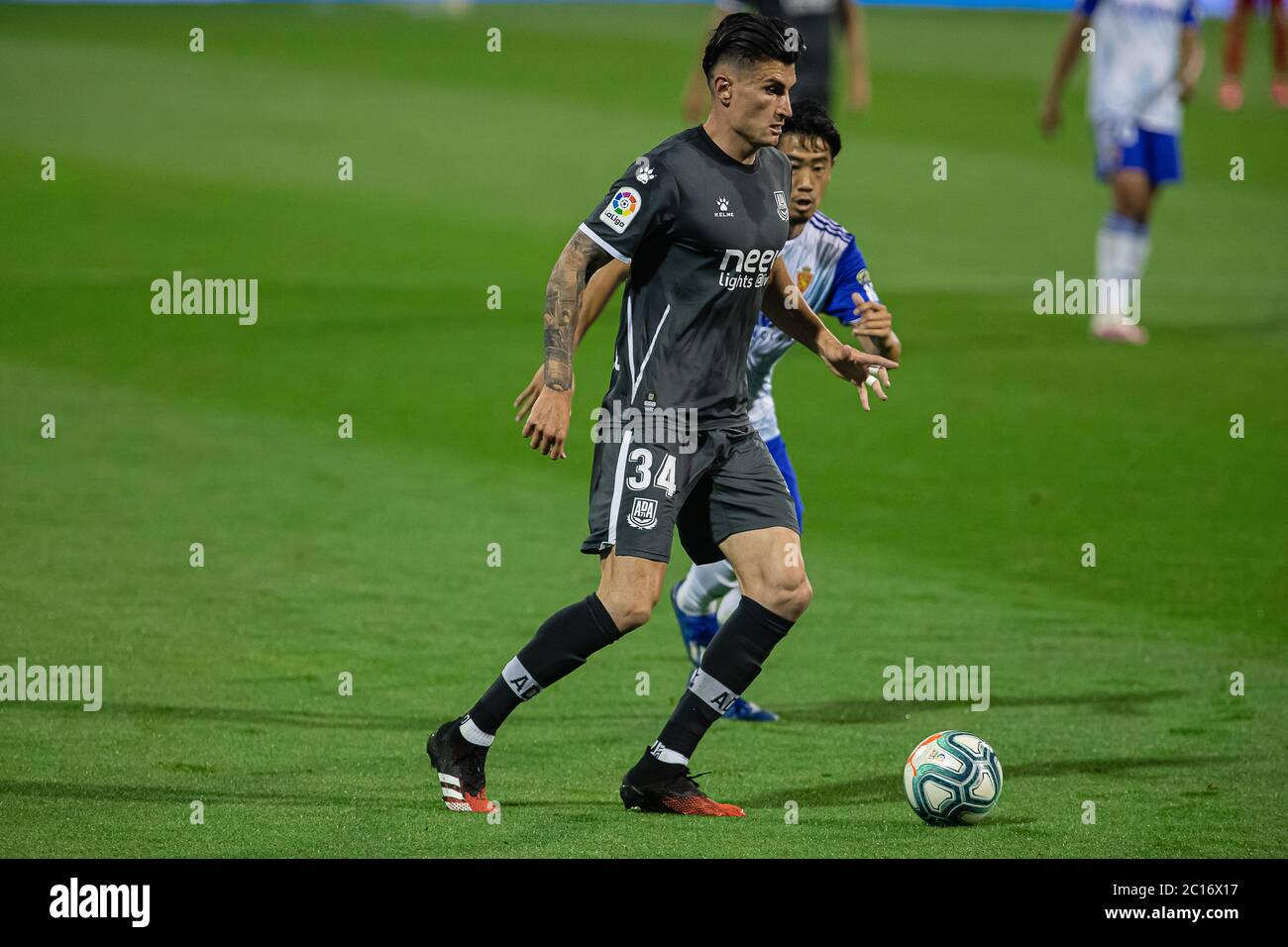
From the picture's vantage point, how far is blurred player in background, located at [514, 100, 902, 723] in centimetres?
683

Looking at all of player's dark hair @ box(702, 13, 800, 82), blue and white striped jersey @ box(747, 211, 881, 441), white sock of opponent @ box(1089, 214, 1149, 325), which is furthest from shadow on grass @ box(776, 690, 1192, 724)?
white sock of opponent @ box(1089, 214, 1149, 325)

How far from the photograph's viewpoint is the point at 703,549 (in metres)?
6.34

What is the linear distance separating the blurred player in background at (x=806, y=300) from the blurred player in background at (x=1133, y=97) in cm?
844

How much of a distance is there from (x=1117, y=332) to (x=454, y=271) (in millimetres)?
6447

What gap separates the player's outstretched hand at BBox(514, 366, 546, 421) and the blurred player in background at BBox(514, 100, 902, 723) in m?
0.12

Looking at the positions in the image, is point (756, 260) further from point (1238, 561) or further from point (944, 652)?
point (1238, 561)

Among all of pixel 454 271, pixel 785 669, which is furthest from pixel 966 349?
pixel 785 669

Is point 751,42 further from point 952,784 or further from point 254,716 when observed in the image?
point 254,716

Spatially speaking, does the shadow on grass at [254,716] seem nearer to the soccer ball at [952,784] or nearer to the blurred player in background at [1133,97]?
the soccer ball at [952,784]

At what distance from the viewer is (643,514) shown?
600 cm

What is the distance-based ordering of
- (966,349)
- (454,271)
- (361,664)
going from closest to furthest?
(361,664)
(966,349)
(454,271)

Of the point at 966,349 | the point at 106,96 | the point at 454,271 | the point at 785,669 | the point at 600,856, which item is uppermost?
the point at 106,96

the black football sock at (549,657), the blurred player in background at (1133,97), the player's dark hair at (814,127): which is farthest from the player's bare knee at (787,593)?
the blurred player in background at (1133,97)

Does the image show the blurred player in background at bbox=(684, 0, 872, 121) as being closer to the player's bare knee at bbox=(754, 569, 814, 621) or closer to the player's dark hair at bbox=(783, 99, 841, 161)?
the player's dark hair at bbox=(783, 99, 841, 161)
